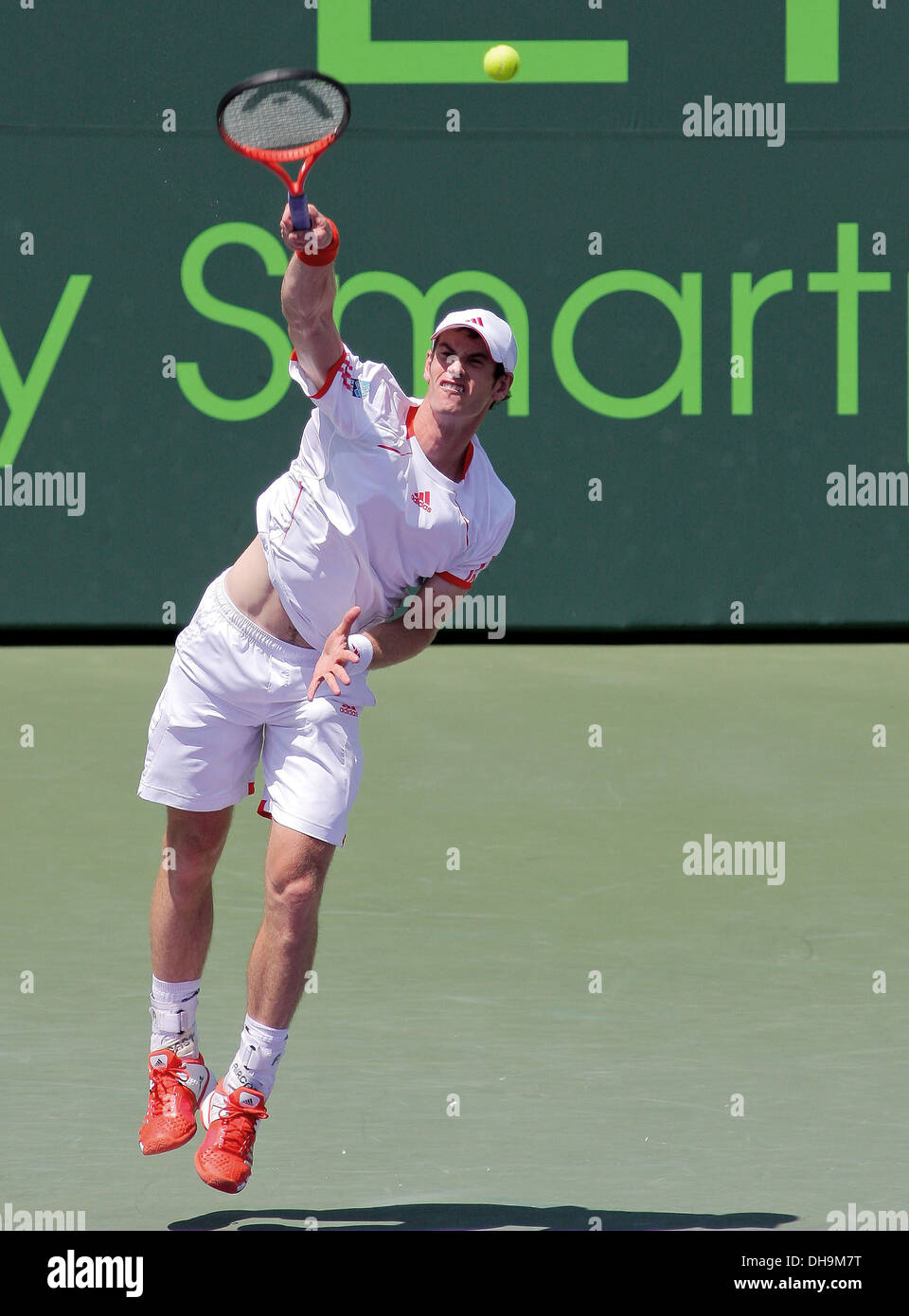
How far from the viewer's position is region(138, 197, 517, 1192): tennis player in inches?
176

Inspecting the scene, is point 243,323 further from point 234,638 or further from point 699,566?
point 234,638

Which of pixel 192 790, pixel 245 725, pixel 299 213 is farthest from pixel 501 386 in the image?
pixel 192 790

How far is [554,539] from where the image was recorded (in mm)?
11711

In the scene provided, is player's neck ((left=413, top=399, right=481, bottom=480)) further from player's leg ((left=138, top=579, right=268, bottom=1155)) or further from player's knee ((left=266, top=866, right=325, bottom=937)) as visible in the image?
player's knee ((left=266, top=866, right=325, bottom=937))

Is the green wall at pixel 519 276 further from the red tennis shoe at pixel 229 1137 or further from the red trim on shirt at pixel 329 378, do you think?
the red tennis shoe at pixel 229 1137

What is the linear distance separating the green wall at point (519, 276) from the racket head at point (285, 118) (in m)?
6.76

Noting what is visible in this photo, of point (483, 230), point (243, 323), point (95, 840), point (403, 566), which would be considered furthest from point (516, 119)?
point (403, 566)

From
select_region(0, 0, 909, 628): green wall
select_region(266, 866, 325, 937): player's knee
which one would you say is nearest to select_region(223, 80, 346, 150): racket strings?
select_region(266, 866, 325, 937): player's knee

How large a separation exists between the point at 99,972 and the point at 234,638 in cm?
172

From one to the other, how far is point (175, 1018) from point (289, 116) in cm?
197

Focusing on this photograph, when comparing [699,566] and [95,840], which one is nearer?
[95,840]

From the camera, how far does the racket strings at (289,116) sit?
4668 millimetres

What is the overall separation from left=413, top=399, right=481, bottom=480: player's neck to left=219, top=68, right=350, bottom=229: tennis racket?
605 mm

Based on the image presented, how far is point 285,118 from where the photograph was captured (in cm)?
470
